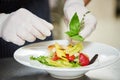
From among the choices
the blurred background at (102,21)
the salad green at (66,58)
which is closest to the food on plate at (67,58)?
the salad green at (66,58)

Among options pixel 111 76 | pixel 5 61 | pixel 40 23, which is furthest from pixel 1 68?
pixel 111 76

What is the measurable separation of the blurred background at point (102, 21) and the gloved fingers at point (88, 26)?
4.97 ft

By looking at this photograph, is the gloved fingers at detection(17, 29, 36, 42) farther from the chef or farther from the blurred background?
the blurred background

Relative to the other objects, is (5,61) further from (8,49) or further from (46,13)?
(46,13)

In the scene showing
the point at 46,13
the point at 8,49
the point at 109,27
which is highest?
the point at 46,13

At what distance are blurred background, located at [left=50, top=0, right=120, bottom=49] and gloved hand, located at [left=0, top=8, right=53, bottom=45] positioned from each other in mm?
1628

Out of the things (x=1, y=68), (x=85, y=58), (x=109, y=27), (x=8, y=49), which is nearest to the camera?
(x=85, y=58)

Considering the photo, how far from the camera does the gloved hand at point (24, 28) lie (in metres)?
0.80

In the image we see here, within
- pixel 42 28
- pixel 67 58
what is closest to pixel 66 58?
pixel 67 58

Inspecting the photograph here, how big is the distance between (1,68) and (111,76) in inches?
12.4

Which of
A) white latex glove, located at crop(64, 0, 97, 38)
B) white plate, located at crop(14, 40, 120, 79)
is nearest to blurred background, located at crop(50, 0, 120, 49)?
white latex glove, located at crop(64, 0, 97, 38)

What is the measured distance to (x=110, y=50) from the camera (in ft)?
2.69

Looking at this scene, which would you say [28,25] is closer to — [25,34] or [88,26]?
[25,34]

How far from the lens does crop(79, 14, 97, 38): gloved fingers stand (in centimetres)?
84
